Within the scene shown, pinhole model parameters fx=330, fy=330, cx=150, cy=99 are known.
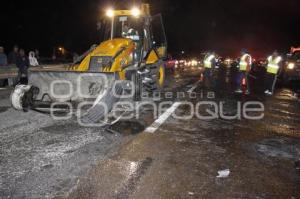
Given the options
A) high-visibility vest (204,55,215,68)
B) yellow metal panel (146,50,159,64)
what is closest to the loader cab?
yellow metal panel (146,50,159,64)

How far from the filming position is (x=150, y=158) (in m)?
5.16

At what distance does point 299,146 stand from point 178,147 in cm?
234

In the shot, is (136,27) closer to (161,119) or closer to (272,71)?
(161,119)

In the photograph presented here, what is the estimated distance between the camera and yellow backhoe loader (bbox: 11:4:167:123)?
7.64 metres

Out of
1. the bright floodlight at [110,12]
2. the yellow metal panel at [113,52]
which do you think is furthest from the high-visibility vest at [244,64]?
the bright floodlight at [110,12]

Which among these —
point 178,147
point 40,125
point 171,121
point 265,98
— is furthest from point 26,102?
point 265,98

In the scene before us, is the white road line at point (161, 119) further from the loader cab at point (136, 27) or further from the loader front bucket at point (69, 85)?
the loader cab at point (136, 27)

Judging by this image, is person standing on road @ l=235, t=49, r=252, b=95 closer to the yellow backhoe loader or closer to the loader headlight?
the yellow backhoe loader

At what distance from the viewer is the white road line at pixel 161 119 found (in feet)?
22.6

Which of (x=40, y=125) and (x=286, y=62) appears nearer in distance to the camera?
(x=40, y=125)

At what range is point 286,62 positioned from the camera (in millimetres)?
18625

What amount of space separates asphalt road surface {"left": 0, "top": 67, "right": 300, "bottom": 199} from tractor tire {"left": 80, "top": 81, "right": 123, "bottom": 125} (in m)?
0.35

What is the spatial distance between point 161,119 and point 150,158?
9.13 feet

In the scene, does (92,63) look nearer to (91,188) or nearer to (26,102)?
(26,102)
